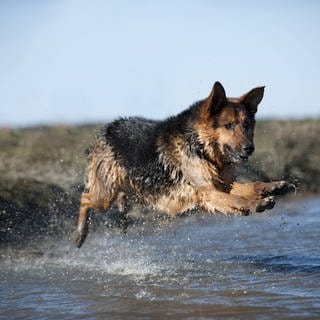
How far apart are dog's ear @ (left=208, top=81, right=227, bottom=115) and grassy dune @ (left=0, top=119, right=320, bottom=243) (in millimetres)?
4279

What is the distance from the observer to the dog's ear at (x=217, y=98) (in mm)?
7648

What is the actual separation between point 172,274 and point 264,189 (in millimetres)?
1862

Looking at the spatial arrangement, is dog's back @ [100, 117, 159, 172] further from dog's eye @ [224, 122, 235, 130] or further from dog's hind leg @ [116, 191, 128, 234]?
dog's eye @ [224, 122, 235, 130]

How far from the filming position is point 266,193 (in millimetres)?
7363

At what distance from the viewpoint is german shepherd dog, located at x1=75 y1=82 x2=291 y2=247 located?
7.58 metres

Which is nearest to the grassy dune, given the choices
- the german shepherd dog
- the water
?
the water

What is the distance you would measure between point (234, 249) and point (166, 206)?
84.8 inches

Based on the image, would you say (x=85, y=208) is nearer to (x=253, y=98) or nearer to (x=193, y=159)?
(x=193, y=159)

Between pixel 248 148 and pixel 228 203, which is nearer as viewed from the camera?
pixel 248 148

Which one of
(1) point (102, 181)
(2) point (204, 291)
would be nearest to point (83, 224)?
(1) point (102, 181)

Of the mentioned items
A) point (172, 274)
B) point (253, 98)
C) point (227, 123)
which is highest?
point (253, 98)

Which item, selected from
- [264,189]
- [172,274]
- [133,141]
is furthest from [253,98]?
[172,274]

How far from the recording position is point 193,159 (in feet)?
26.2

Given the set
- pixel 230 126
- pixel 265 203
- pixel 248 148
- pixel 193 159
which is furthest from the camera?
pixel 193 159
